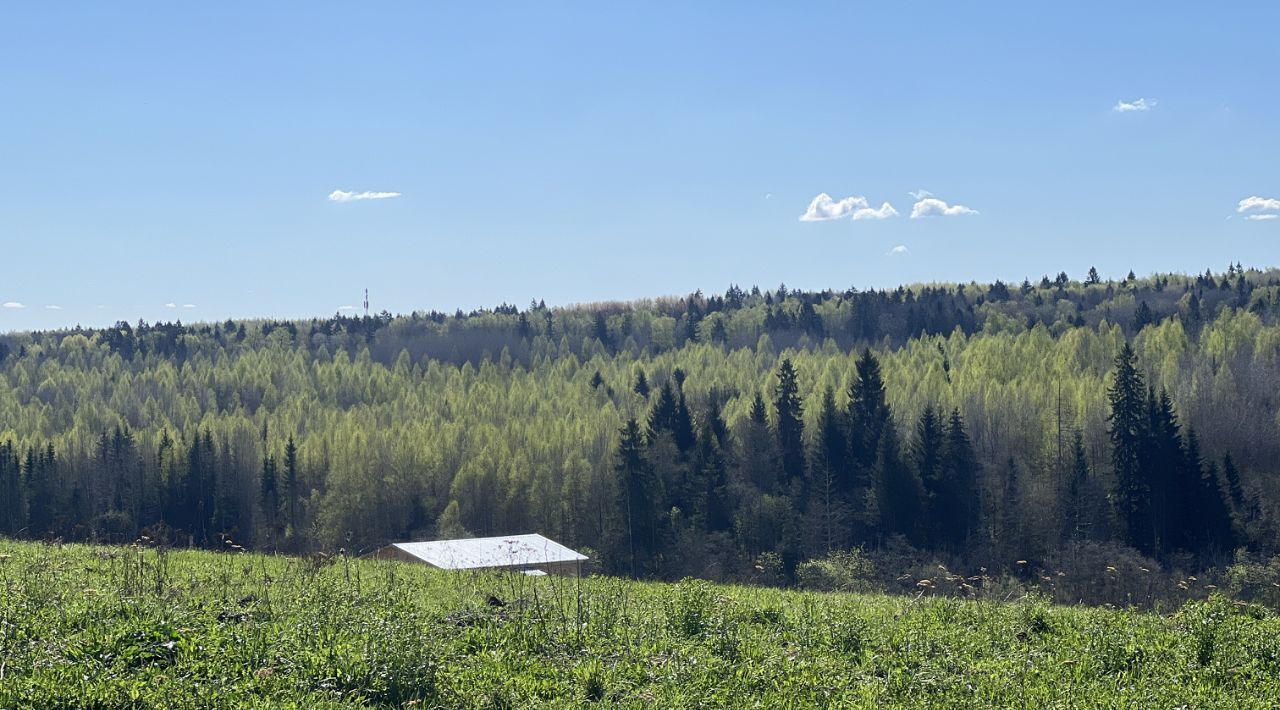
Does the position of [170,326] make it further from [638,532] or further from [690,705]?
[690,705]

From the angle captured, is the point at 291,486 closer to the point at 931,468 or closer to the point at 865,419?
the point at 865,419

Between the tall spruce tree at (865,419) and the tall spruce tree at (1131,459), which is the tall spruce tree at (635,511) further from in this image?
the tall spruce tree at (1131,459)

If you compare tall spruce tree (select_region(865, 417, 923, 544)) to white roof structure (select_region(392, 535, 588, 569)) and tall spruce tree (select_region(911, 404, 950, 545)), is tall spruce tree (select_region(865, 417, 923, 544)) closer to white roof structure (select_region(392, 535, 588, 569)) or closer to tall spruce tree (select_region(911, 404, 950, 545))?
tall spruce tree (select_region(911, 404, 950, 545))

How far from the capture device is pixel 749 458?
294ft

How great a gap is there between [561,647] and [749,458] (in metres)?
77.8

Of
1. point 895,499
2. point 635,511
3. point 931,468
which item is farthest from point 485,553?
point 931,468

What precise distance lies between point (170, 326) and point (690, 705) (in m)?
205

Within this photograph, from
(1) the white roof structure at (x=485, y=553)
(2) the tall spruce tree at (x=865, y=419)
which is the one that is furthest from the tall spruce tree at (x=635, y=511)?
(1) the white roof structure at (x=485, y=553)

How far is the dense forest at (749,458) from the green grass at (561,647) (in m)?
25.1

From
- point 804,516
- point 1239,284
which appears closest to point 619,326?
point 1239,284

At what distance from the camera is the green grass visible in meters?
10.6

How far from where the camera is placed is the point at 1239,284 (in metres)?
169

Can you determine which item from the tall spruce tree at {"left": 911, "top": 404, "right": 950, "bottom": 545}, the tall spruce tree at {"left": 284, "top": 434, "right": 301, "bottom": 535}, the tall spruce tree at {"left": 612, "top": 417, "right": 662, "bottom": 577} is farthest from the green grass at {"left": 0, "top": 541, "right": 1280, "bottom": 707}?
the tall spruce tree at {"left": 284, "top": 434, "right": 301, "bottom": 535}

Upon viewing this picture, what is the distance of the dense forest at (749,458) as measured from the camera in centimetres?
7250
